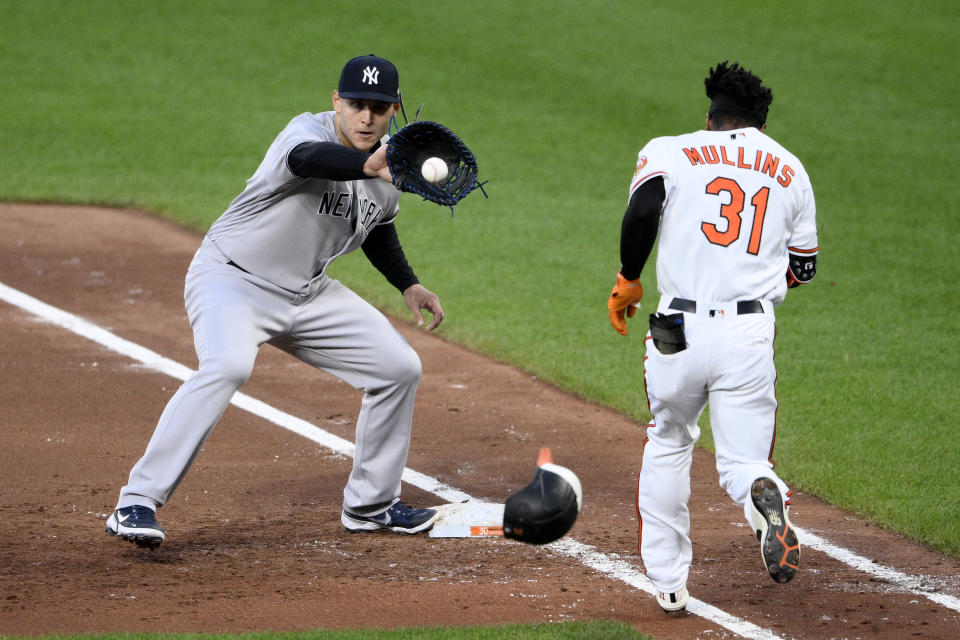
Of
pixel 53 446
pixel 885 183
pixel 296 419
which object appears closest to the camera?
pixel 53 446

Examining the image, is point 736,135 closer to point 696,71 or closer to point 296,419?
point 296,419

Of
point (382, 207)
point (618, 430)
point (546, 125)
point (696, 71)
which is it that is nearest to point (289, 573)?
point (382, 207)

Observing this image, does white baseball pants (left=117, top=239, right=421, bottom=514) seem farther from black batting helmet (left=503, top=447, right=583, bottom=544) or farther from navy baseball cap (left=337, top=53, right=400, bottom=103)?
black batting helmet (left=503, top=447, right=583, bottom=544)

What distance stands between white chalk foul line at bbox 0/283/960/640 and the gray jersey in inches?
55.4

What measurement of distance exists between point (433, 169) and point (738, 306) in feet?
3.87

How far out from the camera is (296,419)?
6.70 m

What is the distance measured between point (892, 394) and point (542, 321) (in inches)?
102

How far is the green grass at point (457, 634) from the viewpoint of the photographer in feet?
13.1

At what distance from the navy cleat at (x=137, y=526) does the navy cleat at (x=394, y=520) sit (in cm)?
88

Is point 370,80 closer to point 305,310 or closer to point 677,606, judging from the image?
point 305,310

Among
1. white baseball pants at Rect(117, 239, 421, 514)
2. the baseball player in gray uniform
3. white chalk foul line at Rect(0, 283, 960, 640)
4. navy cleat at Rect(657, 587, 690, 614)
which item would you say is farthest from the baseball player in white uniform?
white baseball pants at Rect(117, 239, 421, 514)

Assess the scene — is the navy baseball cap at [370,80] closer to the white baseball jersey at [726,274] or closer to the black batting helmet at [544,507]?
the white baseball jersey at [726,274]

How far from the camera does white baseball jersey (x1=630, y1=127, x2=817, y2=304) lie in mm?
4102

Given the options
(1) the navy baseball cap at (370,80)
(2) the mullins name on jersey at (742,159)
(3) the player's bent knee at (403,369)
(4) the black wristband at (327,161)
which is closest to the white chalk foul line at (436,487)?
(3) the player's bent knee at (403,369)
